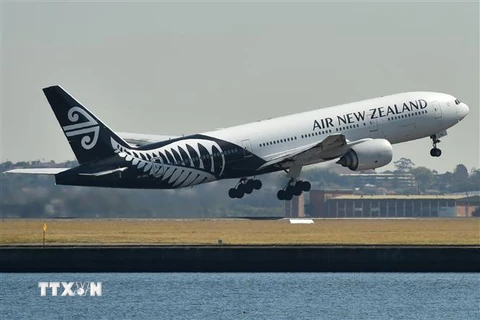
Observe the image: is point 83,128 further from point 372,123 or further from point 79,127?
point 372,123

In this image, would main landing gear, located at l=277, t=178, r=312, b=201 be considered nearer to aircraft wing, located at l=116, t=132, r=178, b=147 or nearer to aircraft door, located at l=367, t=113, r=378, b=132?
aircraft door, located at l=367, t=113, r=378, b=132

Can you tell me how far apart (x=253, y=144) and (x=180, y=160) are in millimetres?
6005

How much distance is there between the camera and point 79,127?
387 ft

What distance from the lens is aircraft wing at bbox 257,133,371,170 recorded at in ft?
396

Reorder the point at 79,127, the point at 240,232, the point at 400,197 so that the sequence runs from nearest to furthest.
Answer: the point at 79,127 < the point at 240,232 < the point at 400,197

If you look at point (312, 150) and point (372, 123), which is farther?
point (372, 123)

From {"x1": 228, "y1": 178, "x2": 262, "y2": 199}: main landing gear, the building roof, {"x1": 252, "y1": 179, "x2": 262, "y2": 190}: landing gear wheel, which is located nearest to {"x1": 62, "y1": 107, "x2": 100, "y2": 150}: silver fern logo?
{"x1": 228, "y1": 178, "x2": 262, "y2": 199}: main landing gear

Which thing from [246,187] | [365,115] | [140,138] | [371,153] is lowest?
[246,187]

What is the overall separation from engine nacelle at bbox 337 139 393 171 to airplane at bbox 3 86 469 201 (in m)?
0.07

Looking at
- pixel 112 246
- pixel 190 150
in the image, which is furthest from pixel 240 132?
pixel 112 246

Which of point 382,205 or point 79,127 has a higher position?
point 79,127

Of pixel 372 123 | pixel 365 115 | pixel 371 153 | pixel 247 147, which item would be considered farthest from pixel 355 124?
pixel 247 147

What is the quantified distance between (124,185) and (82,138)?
4.56 meters

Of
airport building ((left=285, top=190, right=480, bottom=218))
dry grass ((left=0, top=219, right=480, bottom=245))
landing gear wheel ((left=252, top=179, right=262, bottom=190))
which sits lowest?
dry grass ((left=0, top=219, right=480, bottom=245))
